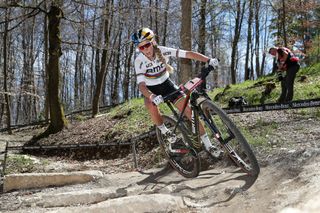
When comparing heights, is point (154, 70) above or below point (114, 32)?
below

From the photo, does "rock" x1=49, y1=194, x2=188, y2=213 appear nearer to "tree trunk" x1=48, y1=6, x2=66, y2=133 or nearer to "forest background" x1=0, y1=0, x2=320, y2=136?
"forest background" x1=0, y1=0, x2=320, y2=136

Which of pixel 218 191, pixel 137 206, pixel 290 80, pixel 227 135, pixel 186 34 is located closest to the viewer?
pixel 137 206

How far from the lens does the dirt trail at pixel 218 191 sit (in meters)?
3.48

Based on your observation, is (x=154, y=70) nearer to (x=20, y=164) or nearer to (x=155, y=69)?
(x=155, y=69)

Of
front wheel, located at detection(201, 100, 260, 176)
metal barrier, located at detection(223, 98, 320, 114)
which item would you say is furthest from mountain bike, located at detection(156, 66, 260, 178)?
metal barrier, located at detection(223, 98, 320, 114)

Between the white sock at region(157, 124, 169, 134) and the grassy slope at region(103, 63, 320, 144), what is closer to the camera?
the white sock at region(157, 124, 169, 134)

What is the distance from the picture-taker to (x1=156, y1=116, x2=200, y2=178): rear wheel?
17.0ft

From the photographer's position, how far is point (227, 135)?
4.49 m

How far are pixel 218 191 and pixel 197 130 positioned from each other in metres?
1.00

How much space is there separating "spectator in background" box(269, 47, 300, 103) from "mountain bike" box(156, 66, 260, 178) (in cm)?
466

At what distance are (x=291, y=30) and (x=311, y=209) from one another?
30044mm

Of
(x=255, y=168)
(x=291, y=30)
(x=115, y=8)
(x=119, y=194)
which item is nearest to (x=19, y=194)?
(x=119, y=194)

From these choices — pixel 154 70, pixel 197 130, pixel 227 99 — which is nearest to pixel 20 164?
pixel 154 70

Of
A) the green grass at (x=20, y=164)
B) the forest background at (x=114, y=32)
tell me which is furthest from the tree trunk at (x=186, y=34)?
the green grass at (x=20, y=164)
